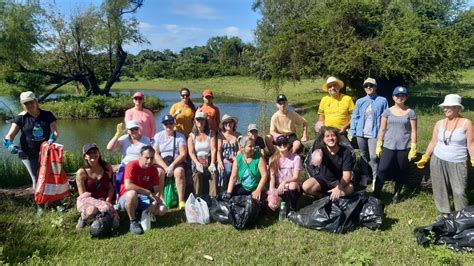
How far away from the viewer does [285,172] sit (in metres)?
5.52

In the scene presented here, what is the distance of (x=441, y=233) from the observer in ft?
14.1

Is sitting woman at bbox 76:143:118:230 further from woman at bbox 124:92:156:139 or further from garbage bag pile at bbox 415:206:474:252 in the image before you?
garbage bag pile at bbox 415:206:474:252

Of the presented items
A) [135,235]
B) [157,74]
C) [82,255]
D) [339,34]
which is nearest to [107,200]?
[135,235]

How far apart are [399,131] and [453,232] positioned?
5.23ft

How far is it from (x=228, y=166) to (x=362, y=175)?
2145 mm

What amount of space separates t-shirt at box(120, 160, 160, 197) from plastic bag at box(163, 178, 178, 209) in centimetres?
52

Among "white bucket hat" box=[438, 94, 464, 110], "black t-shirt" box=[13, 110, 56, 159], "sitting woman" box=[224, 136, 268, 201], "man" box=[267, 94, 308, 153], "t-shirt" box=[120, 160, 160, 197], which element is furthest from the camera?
"man" box=[267, 94, 308, 153]

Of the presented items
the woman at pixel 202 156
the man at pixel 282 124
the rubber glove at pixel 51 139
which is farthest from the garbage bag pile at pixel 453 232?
the rubber glove at pixel 51 139

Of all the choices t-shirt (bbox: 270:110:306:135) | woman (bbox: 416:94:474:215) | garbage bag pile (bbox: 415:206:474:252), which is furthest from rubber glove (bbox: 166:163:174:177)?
woman (bbox: 416:94:474:215)

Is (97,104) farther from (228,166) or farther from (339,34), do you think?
(228,166)

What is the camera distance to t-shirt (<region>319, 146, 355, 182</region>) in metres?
5.28

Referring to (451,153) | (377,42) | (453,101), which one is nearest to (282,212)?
(451,153)

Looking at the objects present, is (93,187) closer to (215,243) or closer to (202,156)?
(202,156)

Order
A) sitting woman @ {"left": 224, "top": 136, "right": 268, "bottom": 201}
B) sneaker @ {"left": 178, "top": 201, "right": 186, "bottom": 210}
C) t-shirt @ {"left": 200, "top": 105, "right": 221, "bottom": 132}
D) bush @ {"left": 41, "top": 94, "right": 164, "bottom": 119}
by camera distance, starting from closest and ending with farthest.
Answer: sitting woman @ {"left": 224, "top": 136, "right": 268, "bottom": 201} → sneaker @ {"left": 178, "top": 201, "right": 186, "bottom": 210} → t-shirt @ {"left": 200, "top": 105, "right": 221, "bottom": 132} → bush @ {"left": 41, "top": 94, "right": 164, "bottom": 119}
